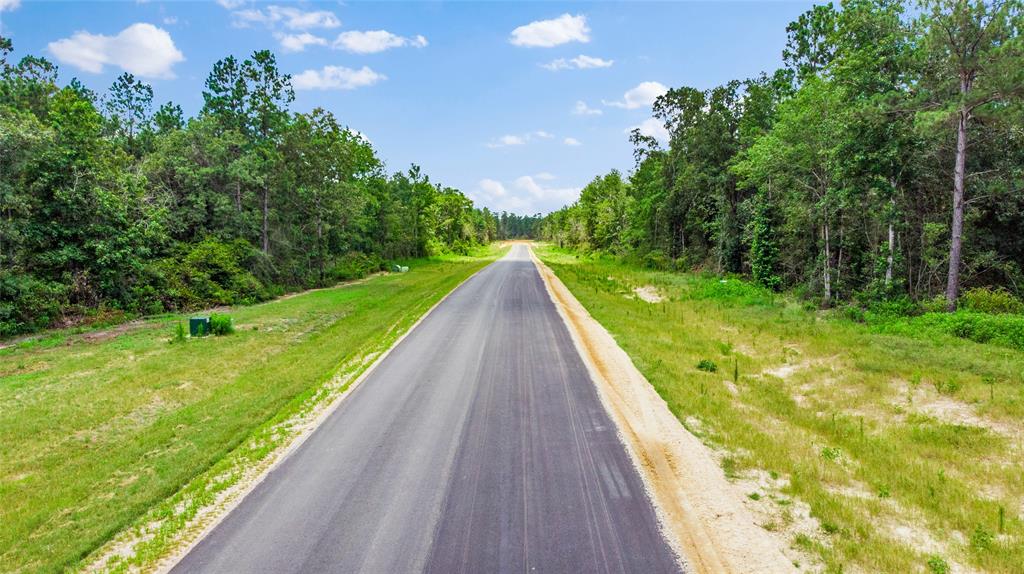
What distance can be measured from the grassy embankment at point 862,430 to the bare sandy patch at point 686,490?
0.25 metres

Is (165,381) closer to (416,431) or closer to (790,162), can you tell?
(416,431)

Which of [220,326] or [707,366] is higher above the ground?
[220,326]

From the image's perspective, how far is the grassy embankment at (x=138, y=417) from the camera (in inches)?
223

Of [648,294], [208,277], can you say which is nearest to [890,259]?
[648,294]

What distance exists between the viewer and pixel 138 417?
9141 millimetres

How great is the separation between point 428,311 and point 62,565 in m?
14.9

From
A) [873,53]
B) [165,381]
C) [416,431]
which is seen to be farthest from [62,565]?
[873,53]

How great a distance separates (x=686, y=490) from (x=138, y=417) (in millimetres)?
10089

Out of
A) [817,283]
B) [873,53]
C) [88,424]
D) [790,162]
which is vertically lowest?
[88,424]

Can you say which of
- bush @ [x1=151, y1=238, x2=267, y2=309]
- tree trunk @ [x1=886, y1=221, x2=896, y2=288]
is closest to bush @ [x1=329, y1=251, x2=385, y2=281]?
bush @ [x1=151, y1=238, x2=267, y2=309]

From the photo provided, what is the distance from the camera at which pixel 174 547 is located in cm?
497

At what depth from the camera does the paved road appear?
466 cm

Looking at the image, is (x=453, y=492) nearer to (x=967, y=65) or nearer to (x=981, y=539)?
(x=981, y=539)

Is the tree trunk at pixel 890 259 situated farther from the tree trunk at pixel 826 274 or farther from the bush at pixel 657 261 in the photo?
the bush at pixel 657 261
